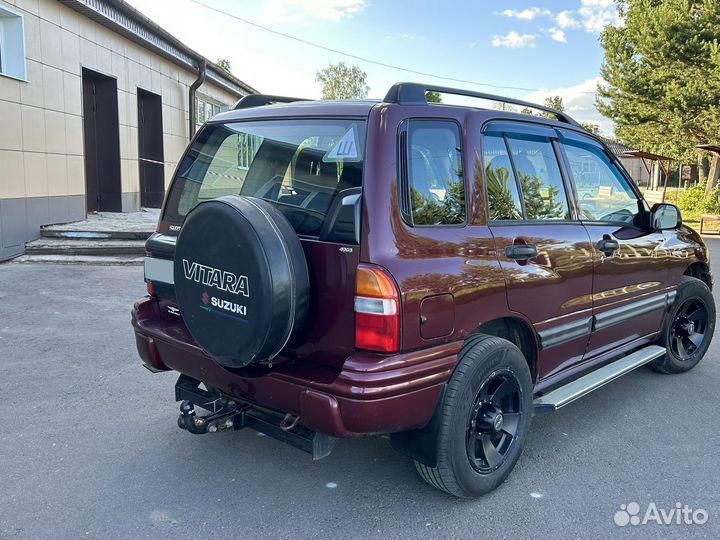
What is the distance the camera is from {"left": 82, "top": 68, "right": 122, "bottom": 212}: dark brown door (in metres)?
12.2

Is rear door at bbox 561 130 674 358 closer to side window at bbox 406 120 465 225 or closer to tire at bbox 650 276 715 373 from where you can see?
tire at bbox 650 276 715 373

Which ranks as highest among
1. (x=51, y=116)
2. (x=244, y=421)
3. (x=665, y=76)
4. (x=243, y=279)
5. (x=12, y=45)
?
(x=665, y=76)

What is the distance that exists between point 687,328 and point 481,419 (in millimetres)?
2822

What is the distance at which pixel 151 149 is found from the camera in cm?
1455

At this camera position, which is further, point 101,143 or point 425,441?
point 101,143

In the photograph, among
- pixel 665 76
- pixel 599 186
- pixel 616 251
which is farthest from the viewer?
pixel 665 76

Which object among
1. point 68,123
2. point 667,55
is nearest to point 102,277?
point 68,123

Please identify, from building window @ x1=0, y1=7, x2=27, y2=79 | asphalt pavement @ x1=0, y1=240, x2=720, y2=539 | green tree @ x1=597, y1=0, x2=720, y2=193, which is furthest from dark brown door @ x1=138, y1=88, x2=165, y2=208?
green tree @ x1=597, y1=0, x2=720, y2=193

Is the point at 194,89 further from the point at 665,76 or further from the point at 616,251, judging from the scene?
the point at 665,76

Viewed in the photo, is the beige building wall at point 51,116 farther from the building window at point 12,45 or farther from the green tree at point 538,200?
the green tree at point 538,200

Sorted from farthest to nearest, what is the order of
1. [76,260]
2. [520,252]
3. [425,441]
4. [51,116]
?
[51,116], [76,260], [520,252], [425,441]

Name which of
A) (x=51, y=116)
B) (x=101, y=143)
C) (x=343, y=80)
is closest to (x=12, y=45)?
(x=51, y=116)

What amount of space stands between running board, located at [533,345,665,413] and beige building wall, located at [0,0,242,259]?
869 centimetres

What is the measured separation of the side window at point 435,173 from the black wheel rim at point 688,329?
282 cm
